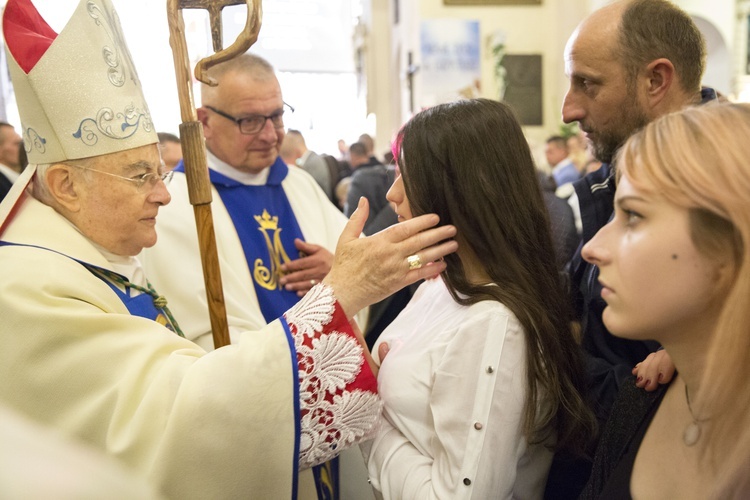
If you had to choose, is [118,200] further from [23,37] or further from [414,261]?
[414,261]

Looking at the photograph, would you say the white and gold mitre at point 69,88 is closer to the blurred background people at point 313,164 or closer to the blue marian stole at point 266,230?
the blue marian stole at point 266,230

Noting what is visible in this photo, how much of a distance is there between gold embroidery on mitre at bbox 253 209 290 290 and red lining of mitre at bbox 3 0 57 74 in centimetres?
116

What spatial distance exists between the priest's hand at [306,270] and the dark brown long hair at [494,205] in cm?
113

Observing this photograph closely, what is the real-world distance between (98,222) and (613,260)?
131 centimetres

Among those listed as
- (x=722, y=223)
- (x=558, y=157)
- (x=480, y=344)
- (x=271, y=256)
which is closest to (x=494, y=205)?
(x=480, y=344)

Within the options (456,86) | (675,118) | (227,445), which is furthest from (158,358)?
(456,86)

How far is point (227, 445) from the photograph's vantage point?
163 cm

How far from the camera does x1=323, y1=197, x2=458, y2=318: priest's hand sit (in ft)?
5.62

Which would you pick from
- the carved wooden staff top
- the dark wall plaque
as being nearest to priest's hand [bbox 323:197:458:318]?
the carved wooden staff top

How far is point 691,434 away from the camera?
4.38ft

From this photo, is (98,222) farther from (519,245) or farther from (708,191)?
(708,191)

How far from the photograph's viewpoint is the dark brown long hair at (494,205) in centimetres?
171

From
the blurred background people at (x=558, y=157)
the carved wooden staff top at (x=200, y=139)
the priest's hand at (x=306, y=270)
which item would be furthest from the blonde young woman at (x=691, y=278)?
the blurred background people at (x=558, y=157)

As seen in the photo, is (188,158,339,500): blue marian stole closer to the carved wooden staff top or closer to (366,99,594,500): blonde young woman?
the carved wooden staff top
